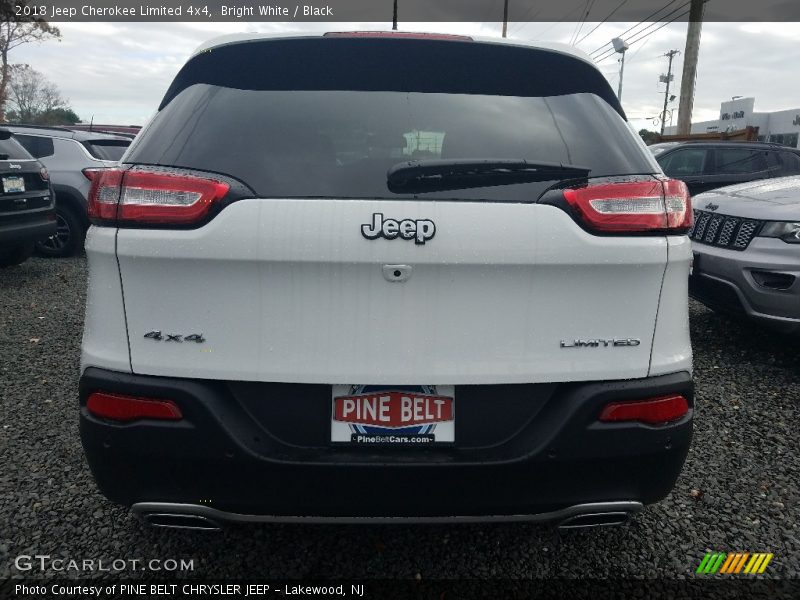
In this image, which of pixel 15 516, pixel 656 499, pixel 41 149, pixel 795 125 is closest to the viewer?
pixel 656 499

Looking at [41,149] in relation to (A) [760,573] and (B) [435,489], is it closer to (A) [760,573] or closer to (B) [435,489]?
(B) [435,489]

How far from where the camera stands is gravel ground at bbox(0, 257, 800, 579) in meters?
2.18

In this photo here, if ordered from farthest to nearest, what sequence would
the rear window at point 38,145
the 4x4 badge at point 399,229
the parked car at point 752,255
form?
1. the rear window at point 38,145
2. the parked car at point 752,255
3. the 4x4 badge at point 399,229

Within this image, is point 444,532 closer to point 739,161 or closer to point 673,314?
point 673,314

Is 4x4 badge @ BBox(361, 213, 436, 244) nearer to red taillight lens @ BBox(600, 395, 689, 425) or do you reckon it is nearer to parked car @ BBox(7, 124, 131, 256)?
red taillight lens @ BBox(600, 395, 689, 425)

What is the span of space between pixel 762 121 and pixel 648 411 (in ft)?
167

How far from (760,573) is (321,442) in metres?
1.70

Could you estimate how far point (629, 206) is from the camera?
1.72 m

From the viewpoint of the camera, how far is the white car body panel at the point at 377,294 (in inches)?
64.8

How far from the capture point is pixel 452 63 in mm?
1919

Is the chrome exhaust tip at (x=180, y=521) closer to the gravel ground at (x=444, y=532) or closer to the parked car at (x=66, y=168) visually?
the gravel ground at (x=444, y=532)

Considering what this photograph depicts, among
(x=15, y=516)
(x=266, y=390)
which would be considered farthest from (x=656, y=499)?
(x=15, y=516)

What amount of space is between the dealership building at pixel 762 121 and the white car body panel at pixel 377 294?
40359 mm

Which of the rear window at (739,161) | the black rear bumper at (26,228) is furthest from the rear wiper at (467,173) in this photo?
the rear window at (739,161)
